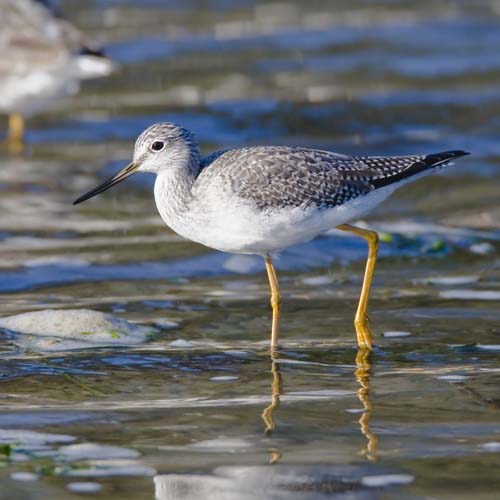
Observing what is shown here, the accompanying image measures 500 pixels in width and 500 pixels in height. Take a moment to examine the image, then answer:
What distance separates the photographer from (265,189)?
283 inches

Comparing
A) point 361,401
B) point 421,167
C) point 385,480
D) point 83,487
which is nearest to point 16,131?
point 421,167

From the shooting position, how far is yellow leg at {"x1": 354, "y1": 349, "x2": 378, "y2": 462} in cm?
550

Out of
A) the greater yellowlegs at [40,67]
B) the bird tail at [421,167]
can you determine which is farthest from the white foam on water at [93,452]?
the greater yellowlegs at [40,67]

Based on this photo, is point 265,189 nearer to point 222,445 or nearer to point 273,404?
point 273,404

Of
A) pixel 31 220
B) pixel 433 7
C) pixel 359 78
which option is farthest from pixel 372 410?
pixel 433 7

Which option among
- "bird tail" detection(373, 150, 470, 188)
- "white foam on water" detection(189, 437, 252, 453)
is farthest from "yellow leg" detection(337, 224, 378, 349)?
"white foam on water" detection(189, 437, 252, 453)

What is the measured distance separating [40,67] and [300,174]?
7.01 metres

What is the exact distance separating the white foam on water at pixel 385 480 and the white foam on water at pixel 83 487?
1.11 meters

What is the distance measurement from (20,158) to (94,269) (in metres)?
4.23

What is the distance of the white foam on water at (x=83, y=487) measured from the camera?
5094 mm

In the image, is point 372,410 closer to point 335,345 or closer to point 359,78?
point 335,345

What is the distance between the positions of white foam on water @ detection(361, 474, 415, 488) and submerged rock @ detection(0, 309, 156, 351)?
2.46 m

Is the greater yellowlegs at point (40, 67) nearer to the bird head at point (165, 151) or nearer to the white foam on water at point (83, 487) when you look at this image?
the bird head at point (165, 151)

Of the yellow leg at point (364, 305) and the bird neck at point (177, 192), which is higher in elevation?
the bird neck at point (177, 192)
